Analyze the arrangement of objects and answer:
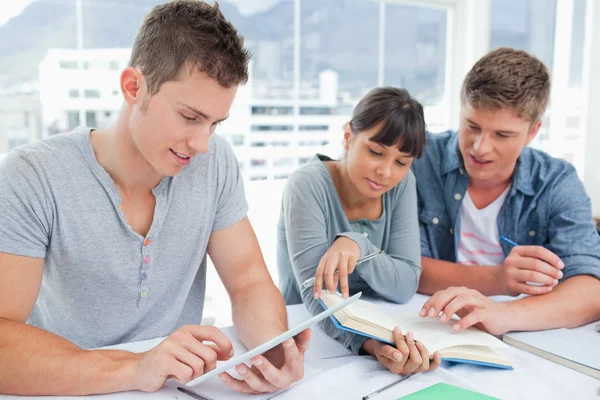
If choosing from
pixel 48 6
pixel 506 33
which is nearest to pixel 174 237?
pixel 48 6

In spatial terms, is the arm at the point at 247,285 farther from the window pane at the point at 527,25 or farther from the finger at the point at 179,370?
the window pane at the point at 527,25

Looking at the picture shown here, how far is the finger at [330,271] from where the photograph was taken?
1233mm

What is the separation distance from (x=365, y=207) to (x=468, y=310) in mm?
487

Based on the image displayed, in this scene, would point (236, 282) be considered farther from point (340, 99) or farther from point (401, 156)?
point (340, 99)

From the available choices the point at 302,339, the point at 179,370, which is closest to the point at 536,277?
the point at 302,339

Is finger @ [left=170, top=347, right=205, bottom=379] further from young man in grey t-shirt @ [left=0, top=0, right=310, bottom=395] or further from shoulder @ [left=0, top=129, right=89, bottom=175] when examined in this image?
shoulder @ [left=0, top=129, right=89, bottom=175]

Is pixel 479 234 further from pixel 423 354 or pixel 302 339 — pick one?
pixel 302 339

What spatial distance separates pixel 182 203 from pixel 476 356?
0.77 meters

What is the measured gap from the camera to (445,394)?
971mm

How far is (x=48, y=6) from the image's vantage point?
9.83 ft

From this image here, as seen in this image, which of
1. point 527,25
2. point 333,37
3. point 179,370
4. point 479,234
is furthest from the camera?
point 333,37

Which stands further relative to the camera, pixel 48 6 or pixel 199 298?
pixel 48 6

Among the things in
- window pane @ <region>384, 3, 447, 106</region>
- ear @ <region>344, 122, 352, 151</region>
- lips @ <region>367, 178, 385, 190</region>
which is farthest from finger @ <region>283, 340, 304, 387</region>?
window pane @ <region>384, 3, 447, 106</region>

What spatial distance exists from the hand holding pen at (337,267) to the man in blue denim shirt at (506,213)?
21 cm
